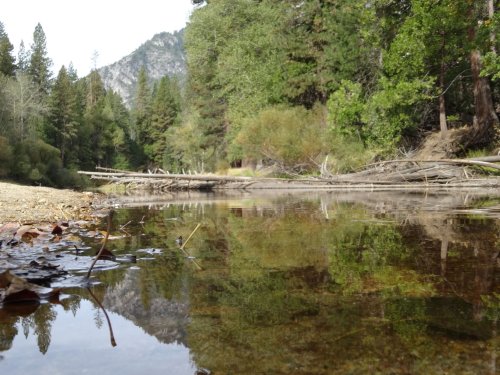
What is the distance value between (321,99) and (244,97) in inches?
221

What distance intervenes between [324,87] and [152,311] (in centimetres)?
2577

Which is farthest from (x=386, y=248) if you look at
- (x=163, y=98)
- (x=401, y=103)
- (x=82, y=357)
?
(x=163, y=98)

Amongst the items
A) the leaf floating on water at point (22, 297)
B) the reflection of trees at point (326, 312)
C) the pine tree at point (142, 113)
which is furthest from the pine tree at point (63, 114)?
the leaf floating on water at point (22, 297)

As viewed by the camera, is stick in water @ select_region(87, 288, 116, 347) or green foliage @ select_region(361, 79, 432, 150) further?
green foliage @ select_region(361, 79, 432, 150)

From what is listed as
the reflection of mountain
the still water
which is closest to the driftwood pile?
the still water

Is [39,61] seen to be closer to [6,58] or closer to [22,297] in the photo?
[6,58]

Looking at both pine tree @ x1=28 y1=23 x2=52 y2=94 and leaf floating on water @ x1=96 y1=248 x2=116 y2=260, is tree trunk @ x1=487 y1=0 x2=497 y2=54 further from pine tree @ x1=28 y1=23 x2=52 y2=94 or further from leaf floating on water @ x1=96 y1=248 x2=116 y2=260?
pine tree @ x1=28 y1=23 x2=52 y2=94

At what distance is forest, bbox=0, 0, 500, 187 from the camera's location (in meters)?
17.6

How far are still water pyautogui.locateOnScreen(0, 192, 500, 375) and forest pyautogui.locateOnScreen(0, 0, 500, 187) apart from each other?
1329 cm

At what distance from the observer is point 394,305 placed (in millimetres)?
2586

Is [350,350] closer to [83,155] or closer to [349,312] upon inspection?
[349,312]

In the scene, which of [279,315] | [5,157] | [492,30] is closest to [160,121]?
[5,157]

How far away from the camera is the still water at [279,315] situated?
1.89 meters

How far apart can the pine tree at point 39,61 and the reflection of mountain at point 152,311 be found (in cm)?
6626
